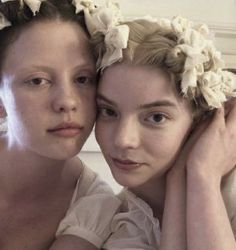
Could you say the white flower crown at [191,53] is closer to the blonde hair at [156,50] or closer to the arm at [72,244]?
the blonde hair at [156,50]

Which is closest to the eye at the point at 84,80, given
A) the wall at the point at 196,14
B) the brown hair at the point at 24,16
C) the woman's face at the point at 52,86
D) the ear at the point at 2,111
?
the woman's face at the point at 52,86

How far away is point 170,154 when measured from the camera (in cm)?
88

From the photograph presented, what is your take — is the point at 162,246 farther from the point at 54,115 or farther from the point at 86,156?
the point at 86,156

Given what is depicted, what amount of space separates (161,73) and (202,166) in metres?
0.19

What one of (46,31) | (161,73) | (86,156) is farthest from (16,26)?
(86,156)

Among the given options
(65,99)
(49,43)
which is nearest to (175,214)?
(65,99)

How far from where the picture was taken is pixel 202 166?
880 millimetres

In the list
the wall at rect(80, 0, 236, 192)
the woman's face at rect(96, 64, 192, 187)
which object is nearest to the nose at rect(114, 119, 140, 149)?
the woman's face at rect(96, 64, 192, 187)

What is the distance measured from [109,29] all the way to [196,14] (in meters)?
1.08

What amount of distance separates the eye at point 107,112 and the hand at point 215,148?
17cm

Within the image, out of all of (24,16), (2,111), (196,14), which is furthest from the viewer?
(196,14)

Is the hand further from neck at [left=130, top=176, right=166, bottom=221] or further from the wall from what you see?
the wall

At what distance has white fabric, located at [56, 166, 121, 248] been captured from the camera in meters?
0.98

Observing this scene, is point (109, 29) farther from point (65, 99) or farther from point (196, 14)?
point (196, 14)
